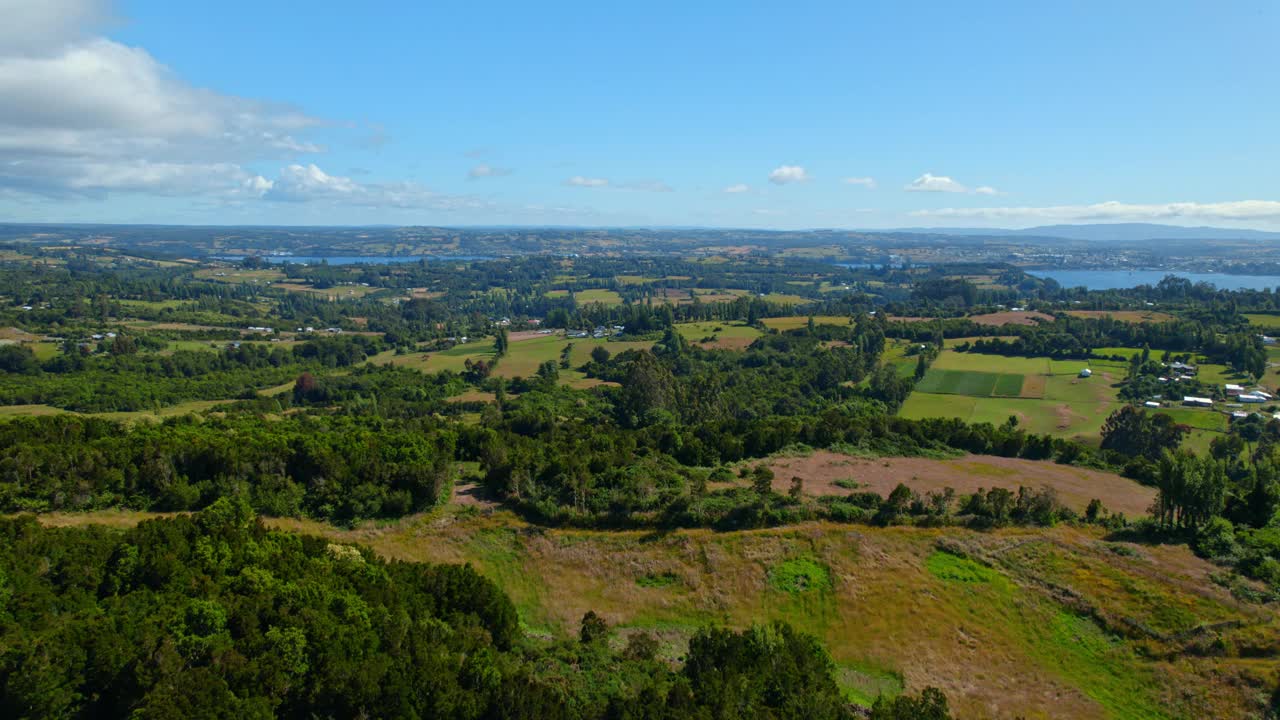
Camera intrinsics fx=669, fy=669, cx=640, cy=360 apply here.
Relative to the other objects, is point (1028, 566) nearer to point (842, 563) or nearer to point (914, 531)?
point (914, 531)

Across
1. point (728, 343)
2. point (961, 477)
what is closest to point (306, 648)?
point (961, 477)

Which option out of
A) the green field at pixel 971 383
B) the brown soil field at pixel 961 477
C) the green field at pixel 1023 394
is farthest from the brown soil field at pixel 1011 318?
the brown soil field at pixel 961 477

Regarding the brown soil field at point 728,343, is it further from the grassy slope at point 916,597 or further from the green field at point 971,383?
the grassy slope at point 916,597

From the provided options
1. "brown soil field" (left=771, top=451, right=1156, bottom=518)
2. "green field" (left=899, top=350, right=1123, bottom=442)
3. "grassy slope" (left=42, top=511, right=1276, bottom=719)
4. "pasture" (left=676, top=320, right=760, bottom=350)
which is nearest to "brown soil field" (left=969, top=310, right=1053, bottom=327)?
"green field" (left=899, top=350, right=1123, bottom=442)

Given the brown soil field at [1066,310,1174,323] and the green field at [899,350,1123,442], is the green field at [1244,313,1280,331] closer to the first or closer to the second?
the brown soil field at [1066,310,1174,323]

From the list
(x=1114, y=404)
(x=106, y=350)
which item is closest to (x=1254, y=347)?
(x=1114, y=404)

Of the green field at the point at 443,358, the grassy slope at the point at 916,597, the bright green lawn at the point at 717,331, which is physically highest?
the bright green lawn at the point at 717,331

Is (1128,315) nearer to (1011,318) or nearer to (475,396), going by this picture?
(1011,318)
